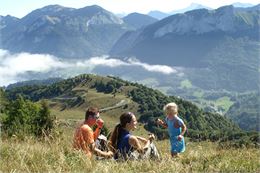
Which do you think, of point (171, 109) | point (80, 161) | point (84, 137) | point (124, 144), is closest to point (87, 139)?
point (84, 137)

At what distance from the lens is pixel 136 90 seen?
198 m

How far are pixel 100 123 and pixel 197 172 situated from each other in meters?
3.49

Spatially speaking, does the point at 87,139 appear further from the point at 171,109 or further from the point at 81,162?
the point at 171,109

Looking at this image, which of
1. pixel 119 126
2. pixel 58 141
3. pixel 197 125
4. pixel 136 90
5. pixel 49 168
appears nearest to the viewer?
pixel 49 168

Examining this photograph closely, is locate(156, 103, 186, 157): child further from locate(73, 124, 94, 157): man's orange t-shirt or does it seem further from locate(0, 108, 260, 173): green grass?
locate(73, 124, 94, 157): man's orange t-shirt

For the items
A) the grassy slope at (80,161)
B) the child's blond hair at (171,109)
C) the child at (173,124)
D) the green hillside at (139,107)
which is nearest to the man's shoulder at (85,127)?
the grassy slope at (80,161)

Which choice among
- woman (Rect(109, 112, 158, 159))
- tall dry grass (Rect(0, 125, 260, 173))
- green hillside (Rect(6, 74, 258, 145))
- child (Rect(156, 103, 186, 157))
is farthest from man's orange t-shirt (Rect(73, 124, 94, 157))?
green hillside (Rect(6, 74, 258, 145))

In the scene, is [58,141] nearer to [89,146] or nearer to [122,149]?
[89,146]

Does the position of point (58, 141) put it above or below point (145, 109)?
above

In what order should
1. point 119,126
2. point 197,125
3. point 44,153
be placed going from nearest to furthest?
point 44,153
point 119,126
point 197,125

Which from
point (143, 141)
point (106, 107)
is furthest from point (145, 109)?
point (143, 141)

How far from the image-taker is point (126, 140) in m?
9.43

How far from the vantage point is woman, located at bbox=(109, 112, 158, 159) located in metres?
9.23

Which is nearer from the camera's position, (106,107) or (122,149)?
(122,149)
